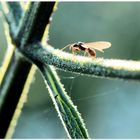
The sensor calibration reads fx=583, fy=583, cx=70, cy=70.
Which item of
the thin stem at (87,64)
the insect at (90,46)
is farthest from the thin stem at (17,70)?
the insect at (90,46)

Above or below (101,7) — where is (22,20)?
above

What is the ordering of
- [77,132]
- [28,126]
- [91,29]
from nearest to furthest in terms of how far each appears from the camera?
[77,132] < [91,29] < [28,126]

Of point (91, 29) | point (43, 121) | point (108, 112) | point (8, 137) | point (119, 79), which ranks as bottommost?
point (108, 112)

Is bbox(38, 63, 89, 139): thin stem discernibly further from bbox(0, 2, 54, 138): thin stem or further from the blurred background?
the blurred background

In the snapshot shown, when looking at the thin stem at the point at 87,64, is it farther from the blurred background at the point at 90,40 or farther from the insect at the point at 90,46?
the blurred background at the point at 90,40

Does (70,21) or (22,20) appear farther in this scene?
(70,21)

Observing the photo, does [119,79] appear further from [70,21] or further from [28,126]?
[28,126]

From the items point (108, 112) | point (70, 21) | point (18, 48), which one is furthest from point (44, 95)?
point (18, 48)
